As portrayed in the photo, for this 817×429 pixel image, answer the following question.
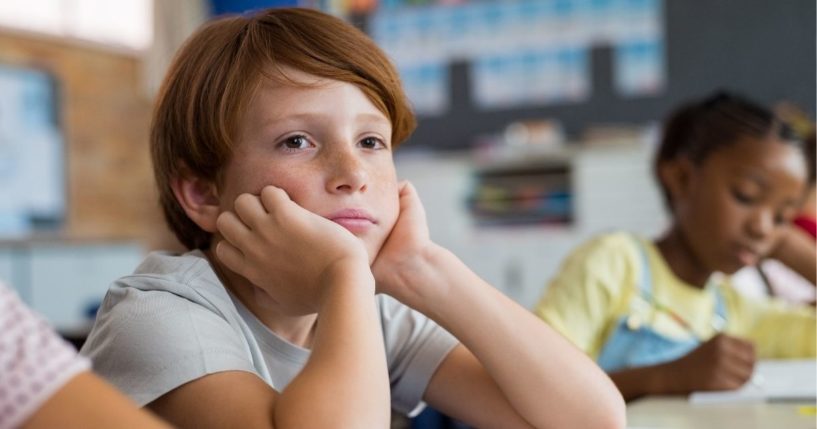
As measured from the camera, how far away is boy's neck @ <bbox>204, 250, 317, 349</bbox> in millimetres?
956

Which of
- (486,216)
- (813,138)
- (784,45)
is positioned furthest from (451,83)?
(813,138)

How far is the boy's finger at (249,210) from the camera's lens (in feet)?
2.75

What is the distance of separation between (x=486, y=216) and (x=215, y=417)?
16.3 ft

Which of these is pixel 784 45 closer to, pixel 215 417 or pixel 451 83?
pixel 451 83

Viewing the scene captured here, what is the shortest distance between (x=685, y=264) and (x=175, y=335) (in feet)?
4.09

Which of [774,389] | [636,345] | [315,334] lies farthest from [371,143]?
[636,345]

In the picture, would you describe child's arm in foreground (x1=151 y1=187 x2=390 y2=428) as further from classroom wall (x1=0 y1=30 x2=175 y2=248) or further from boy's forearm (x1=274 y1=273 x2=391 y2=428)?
classroom wall (x1=0 y1=30 x2=175 y2=248)

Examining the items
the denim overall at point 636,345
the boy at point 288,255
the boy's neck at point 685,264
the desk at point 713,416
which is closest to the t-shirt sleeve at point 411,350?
the boy at point 288,255

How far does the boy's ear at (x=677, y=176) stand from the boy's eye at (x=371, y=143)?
1.04 metres

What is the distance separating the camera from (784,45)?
510cm

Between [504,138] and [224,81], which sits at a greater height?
[224,81]

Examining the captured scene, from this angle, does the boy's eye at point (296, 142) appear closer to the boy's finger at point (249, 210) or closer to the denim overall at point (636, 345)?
the boy's finger at point (249, 210)

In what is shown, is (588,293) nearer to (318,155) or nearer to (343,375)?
(318,155)

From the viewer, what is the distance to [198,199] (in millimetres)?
996
